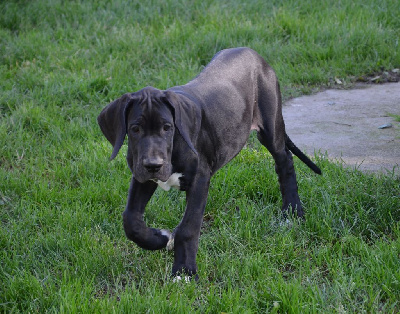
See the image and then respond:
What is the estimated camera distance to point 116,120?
3768 millimetres

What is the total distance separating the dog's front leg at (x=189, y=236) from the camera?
3.89 meters

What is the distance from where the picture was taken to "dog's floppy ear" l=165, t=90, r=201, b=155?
3.66 m

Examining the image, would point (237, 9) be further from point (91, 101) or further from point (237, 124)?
point (237, 124)

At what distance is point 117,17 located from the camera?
30.5 ft

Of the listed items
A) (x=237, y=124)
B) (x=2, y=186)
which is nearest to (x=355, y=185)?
(x=237, y=124)

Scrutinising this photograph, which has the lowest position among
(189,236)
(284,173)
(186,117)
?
(284,173)

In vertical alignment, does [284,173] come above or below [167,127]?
below

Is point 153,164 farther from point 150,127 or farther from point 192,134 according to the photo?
point 192,134

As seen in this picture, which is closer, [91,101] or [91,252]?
[91,252]

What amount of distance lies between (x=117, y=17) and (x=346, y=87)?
3.57 metres

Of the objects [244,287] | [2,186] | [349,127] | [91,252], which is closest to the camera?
[244,287]

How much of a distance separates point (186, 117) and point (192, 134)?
138 mm

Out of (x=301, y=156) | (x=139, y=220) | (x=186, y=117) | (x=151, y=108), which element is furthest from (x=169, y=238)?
(x=301, y=156)

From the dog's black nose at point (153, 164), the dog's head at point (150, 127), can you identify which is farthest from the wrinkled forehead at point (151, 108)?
the dog's black nose at point (153, 164)
